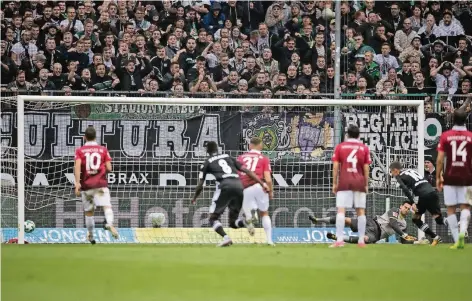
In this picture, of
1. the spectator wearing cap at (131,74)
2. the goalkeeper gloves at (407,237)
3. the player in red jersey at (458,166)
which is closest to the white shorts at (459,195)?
the player in red jersey at (458,166)

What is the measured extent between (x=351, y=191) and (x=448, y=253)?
2424mm

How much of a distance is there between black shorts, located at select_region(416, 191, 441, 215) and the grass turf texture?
164 inches

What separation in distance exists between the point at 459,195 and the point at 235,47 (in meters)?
9.59

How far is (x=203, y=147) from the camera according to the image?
22922 mm

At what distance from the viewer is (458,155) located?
17.9 metres

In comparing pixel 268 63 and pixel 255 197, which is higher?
pixel 268 63

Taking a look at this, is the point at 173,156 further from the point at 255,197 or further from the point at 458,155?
the point at 458,155

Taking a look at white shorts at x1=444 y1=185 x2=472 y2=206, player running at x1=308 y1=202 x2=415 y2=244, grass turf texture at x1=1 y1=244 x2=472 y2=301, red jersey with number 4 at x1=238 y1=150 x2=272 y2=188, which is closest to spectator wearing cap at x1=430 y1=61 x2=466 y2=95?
player running at x1=308 y1=202 x2=415 y2=244

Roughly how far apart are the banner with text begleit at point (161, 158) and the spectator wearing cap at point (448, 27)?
5.32 meters

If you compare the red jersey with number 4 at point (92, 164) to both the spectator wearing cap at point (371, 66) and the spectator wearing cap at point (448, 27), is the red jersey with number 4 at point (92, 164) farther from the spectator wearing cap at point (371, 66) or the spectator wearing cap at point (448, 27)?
the spectator wearing cap at point (448, 27)

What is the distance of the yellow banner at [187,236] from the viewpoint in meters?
22.4

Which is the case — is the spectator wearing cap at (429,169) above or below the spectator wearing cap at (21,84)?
below

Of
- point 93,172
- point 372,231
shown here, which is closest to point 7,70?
point 93,172

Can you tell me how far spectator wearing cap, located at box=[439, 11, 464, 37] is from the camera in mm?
27562
